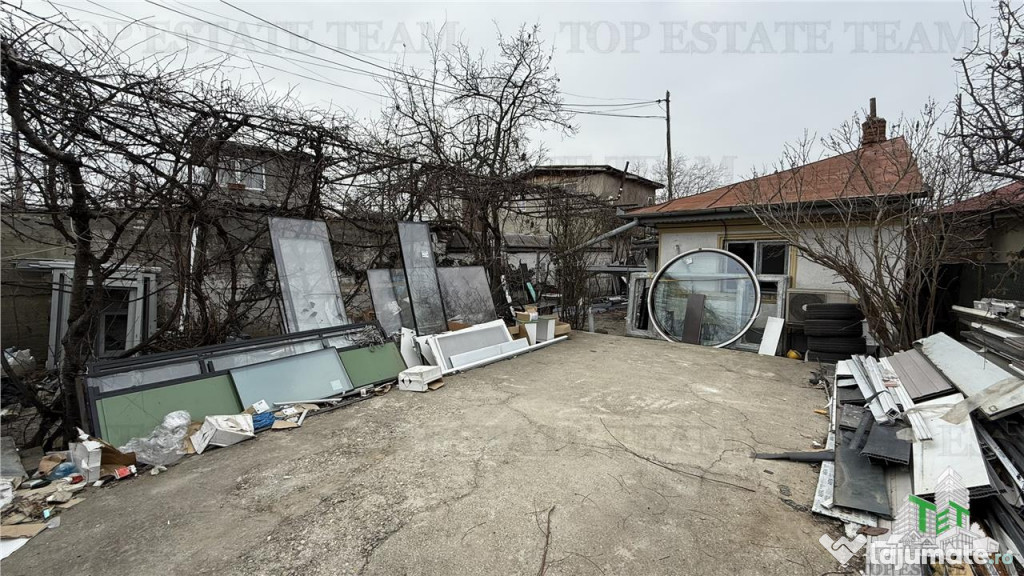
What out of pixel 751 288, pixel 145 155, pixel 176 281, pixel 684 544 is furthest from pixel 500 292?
pixel 684 544

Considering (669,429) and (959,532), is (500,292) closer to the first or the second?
(669,429)

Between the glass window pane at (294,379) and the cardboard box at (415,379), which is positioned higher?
the glass window pane at (294,379)

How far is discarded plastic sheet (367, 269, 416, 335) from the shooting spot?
550cm

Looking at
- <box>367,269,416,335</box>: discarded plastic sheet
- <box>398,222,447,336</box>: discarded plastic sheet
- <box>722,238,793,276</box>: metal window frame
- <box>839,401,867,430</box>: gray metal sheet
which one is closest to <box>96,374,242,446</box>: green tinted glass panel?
<box>367,269,416,335</box>: discarded plastic sheet

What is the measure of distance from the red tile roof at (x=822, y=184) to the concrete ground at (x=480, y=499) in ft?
12.2

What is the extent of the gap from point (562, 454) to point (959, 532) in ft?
6.16

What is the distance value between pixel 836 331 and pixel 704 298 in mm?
1977

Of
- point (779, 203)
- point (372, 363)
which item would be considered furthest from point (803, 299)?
point (372, 363)

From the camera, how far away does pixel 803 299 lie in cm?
625

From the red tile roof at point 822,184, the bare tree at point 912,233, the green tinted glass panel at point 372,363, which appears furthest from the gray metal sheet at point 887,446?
the green tinted glass panel at point 372,363

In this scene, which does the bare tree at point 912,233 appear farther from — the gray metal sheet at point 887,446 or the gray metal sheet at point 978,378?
the gray metal sheet at point 887,446

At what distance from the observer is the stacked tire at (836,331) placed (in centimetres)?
525

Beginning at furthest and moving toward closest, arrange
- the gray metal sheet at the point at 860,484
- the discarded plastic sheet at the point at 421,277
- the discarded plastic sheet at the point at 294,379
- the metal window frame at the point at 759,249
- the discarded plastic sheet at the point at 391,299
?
the metal window frame at the point at 759,249 < the discarded plastic sheet at the point at 421,277 < the discarded plastic sheet at the point at 391,299 < the discarded plastic sheet at the point at 294,379 < the gray metal sheet at the point at 860,484

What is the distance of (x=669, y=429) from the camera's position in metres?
3.20
